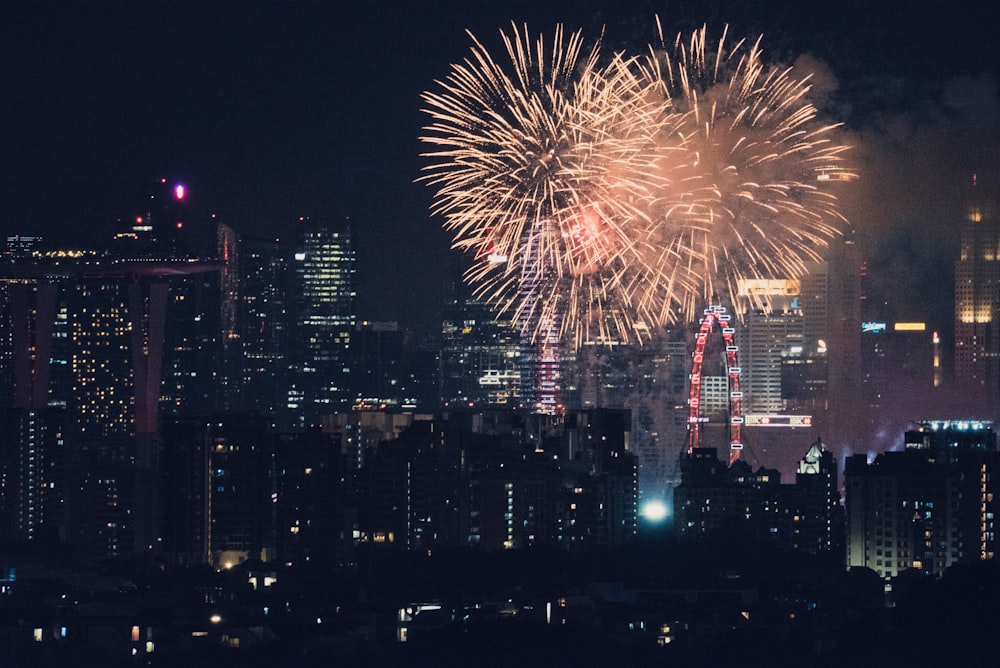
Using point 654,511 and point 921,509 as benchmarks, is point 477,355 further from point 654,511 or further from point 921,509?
point 921,509

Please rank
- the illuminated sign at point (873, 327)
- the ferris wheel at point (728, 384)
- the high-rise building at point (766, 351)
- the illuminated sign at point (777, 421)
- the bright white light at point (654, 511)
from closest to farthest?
the bright white light at point (654, 511)
the ferris wheel at point (728, 384)
the illuminated sign at point (873, 327)
the illuminated sign at point (777, 421)
the high-rise building at point (766, 351)

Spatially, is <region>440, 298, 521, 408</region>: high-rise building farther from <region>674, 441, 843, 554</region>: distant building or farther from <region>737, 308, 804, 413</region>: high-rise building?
<region>674, 441, 843, 554</region>: distant building

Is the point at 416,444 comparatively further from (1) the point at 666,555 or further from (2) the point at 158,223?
(2) the point at 158,223

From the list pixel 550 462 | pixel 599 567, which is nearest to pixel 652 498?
pixel 550 462

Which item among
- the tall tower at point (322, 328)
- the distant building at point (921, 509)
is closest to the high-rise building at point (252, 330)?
the tall tower at point (322, 328)

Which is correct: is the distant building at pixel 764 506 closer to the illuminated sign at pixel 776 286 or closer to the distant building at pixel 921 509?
the distant building at pixel 921 509

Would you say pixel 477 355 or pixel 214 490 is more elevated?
pixel 477 355

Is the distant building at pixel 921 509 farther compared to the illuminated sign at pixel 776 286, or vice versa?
the illuminated sign at pixel 776 286

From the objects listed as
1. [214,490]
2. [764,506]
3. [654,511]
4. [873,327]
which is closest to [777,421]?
[873,327]
